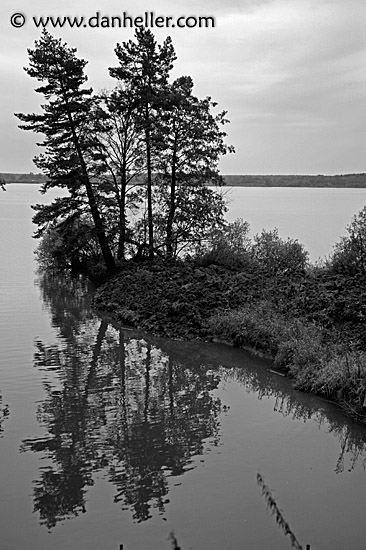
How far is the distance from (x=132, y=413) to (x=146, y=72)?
1872 centimetres

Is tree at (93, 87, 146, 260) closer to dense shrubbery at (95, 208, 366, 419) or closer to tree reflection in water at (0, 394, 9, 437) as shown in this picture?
dense shrubbery at (95, 208, 366, 419)

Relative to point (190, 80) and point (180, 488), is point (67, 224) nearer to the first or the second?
point (190, 80)

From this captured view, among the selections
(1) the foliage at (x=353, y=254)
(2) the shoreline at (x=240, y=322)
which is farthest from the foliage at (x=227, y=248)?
(1) the foliage at (x=353, y=254)

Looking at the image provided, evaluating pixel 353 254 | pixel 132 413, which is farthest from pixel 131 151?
pixel 132 413

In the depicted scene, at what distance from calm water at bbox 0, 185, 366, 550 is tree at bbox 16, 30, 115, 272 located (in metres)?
9.96

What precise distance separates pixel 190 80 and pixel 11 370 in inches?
666

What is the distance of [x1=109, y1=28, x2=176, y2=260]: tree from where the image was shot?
26.6m

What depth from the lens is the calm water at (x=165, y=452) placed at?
778 centimetres

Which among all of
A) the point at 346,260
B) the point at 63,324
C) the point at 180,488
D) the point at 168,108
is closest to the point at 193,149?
the point at 168,108

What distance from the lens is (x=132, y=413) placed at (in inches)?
468

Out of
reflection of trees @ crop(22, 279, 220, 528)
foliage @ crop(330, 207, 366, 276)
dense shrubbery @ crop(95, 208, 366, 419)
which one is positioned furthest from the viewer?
foliage @ crop(330, 207, 366, 276)

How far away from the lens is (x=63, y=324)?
20.4 m

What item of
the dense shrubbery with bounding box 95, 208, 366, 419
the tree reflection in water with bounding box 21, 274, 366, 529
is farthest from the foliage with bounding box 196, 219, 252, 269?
the tree reflection in water with bounding box 21, 274, 366, 529

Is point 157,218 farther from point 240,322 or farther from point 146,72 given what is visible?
point 240,322
